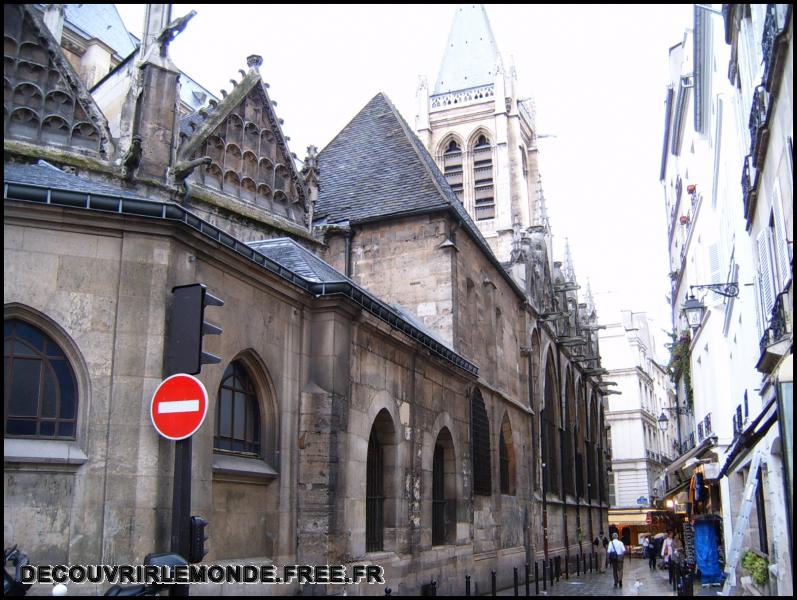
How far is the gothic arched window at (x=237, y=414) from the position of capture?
33.3ft

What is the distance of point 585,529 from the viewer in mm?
34750

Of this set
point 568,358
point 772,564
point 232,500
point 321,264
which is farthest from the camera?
point 568,358

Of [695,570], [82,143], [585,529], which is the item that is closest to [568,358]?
[585,529]

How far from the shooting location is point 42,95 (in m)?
13.8

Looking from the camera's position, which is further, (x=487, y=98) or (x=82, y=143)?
(x=487, y=98)

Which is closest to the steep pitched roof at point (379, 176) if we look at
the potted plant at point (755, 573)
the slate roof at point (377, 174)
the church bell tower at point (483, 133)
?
the slate roof at point (377, 174)

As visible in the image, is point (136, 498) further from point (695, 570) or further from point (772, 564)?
point (695, 570)

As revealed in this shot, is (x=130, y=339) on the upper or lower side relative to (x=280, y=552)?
upper

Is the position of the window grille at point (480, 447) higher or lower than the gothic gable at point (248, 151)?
lower

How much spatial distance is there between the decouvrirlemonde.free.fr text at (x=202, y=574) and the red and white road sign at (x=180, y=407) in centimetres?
110

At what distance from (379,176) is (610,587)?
12.5 meters

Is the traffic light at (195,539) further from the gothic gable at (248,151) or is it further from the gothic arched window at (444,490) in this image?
the gothic gable at (248,151)

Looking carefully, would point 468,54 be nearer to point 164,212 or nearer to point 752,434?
point 752,434

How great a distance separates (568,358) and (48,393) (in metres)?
27.6
